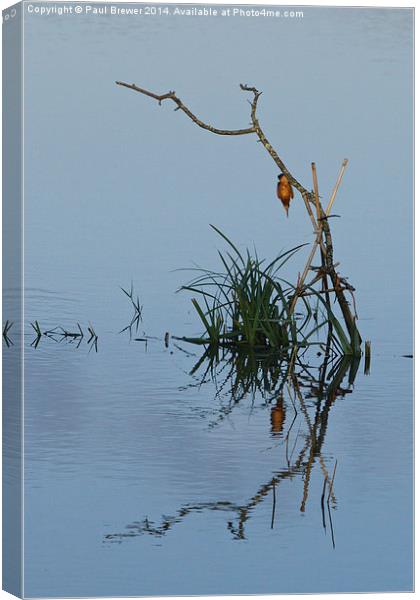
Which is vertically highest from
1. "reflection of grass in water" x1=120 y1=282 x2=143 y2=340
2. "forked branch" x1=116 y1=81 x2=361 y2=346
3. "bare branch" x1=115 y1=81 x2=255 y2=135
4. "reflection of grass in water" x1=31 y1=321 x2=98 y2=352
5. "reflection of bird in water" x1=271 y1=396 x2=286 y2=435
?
"bare branch" x1=115 y1=81 x2=255 y2=135

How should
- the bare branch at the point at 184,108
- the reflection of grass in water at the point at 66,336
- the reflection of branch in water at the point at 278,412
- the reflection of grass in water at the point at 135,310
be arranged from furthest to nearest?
1. the reflection of grass in water at the point at 135,310
2. the reflection of grass in water at the point at 66,336
3. the bare branch at the point at 184,108
4. the reflection of branch in water at the point at 278,412

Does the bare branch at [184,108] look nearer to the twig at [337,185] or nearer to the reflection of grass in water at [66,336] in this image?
the twig at [337,185]

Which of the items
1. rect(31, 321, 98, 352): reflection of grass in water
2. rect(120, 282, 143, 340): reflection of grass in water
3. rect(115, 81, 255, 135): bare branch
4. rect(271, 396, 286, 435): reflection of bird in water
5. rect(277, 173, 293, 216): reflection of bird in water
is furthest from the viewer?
rect(277, 173, 293, 216): reflection of bird in water

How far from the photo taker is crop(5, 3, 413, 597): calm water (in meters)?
6.54

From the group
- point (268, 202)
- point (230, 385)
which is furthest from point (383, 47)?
point (230, 385)

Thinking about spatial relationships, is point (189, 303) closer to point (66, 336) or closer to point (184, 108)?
point (66, 336)

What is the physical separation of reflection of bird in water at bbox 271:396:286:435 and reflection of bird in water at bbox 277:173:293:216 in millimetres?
853

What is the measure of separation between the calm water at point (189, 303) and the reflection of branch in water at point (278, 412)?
1 centimetres

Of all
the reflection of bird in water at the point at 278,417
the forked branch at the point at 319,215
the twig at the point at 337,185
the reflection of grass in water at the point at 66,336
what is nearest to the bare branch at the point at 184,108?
the forked branch at the point at 319,215

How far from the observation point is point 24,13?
6.77 metres

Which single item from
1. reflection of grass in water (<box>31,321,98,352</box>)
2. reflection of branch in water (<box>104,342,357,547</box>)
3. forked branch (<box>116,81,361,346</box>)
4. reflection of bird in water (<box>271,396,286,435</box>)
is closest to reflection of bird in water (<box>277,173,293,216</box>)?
forked branch (<box>116,81,361,346</box>)

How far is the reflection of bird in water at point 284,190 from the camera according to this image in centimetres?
788

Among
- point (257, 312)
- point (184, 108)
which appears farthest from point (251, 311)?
point (184, 108)

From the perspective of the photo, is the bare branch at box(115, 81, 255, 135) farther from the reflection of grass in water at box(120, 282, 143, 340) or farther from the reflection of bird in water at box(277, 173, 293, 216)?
the reflection of grass in water at box(120, 282, 143, 340)
